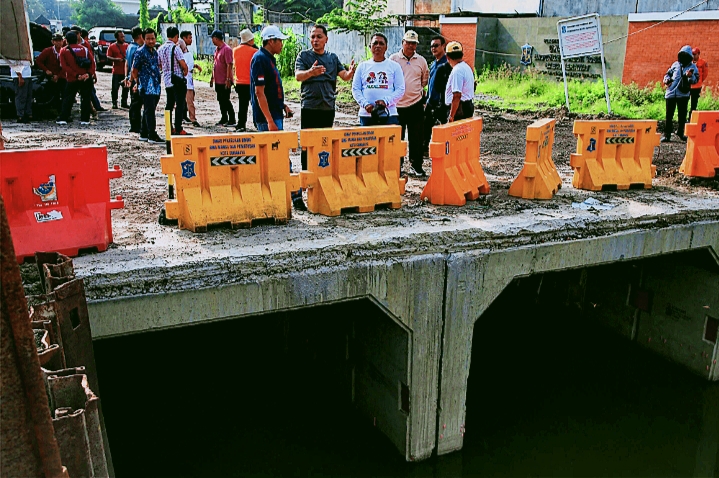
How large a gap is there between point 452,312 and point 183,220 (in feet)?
8.72

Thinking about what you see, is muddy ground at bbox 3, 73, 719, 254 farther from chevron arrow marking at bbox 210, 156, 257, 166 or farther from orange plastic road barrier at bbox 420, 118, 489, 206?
chevron arrow marking at bbox 210, 156, 257, 166

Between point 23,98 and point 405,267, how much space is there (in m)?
10.4

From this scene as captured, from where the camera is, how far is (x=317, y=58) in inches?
284

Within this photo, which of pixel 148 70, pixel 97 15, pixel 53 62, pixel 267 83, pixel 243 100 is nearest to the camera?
pixel 267 83

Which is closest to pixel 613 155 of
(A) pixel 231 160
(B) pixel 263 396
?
(A) pixel 231 160

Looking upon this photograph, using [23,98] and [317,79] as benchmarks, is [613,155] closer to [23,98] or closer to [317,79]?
[317,79]

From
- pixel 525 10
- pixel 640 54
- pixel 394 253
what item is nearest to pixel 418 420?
pixel 394 253

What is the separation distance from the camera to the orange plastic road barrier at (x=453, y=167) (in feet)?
23.0

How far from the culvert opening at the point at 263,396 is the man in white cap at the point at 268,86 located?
6.26ft

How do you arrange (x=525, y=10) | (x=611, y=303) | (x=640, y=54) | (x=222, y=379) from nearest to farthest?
(x=222, y=379) < (x=611, y=303) < (x=640, y=54) < (x=525, y=10)

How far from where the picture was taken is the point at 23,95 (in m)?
12.9

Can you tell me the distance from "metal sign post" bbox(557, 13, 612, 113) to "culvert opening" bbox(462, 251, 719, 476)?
6949 millimetres

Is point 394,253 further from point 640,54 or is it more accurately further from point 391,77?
point 640,54

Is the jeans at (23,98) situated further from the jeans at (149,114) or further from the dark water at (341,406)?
the dark water at (341,406)
